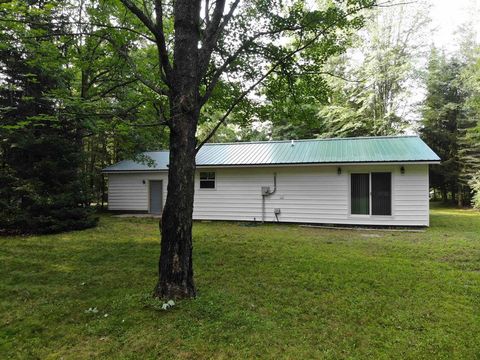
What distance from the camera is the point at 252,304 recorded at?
3.61m

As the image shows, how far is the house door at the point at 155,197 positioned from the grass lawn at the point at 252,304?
278 inches

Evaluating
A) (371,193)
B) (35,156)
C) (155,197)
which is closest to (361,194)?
(371,193)

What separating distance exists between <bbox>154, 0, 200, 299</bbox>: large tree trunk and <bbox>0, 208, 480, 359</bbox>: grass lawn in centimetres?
34

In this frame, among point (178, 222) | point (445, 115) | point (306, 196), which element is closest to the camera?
point (178, 222)

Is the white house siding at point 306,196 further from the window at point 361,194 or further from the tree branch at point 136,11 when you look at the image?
the tree branch at point 136,11

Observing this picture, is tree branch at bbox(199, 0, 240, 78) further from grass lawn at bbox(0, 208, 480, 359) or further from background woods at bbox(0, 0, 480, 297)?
grass lawn at bbox(0, 208, 480, 359)

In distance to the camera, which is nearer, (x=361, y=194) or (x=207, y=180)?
(x=361, y=194)

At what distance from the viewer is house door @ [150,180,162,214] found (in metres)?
13.9

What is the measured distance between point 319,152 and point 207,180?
15.5 ft

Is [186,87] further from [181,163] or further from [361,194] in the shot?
[361,194]

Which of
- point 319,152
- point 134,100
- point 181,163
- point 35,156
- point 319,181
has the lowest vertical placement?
point 319,181

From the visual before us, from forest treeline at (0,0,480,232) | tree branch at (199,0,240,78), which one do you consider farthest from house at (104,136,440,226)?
tree branch at (199,0,240,78)

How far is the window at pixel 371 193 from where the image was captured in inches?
393

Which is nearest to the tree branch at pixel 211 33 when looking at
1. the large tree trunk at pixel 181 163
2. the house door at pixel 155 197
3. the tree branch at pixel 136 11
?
the large tree trunk at pixel 181 163
